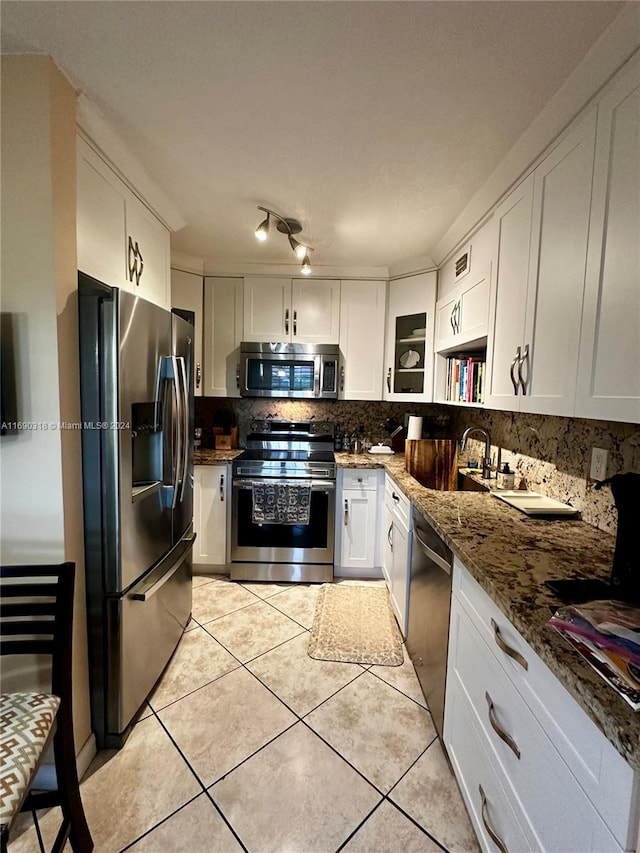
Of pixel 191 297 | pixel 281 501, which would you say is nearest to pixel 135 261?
pixel 191 297

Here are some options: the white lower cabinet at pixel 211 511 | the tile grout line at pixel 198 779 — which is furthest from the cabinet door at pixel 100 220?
the tile grout line at pixel 198 779

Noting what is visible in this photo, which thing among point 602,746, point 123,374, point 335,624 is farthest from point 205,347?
point 602,746

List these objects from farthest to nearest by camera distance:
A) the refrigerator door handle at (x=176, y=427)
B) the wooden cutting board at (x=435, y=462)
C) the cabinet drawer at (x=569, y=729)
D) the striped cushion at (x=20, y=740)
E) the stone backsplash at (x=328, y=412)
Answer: the stone backsplash at (x=328, y=412) → the wooden cutting board at (x=435, y=462) → the refrigerator door handle at (x=176, y=427) → the striped cushion at (x=20, y=740) → the cabinet drawer at (x=569, y=729)

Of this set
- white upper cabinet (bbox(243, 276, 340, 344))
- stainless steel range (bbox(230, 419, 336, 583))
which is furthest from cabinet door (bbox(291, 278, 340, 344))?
stainless steel range (bbox(230, 419, 336, 583))

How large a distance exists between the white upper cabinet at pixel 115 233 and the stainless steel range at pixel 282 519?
4.39 feet

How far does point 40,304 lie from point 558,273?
68.6 inches

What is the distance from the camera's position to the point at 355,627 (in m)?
2.13

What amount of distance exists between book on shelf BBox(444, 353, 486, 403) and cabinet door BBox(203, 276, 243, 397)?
5.43 feet

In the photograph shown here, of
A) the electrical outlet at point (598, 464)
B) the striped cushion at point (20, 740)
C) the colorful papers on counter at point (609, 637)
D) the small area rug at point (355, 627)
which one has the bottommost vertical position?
the small area rug at point (355, 627)

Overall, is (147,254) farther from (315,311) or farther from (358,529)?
(358,529)

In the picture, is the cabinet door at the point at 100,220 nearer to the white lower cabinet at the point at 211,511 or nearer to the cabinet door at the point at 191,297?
the cabinet door at the point at 191,297

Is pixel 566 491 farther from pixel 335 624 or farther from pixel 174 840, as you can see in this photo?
pixel 174 840

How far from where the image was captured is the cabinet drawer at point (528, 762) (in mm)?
634

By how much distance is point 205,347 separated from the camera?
2.94 m
